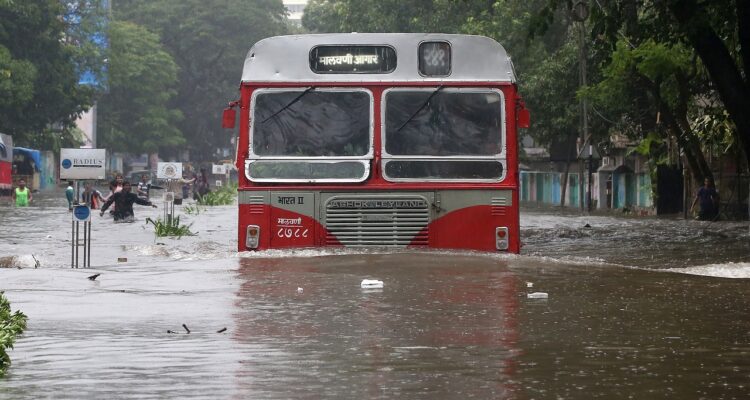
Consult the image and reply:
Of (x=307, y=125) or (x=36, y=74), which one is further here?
(x=36, y=74)

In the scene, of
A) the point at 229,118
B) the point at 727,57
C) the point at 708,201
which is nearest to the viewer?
the point at 229,118

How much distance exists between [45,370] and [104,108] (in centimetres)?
8862

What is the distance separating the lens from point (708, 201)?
3741 cm

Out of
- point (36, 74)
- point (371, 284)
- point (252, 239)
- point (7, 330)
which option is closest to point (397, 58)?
point (252, 239)

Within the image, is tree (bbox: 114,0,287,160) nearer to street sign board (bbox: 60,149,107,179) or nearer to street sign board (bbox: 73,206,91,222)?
street sign board (bbox: 60,149,107,179)

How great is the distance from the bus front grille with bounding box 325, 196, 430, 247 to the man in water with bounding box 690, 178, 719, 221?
23719 millimetres

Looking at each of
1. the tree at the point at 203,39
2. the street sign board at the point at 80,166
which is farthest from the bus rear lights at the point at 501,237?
the tree at the point at 203,39

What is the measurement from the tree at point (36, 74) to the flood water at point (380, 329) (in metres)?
48.0

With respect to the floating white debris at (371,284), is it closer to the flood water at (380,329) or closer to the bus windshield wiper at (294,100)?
the flood water at (380,329)

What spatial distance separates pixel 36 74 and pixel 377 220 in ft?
166

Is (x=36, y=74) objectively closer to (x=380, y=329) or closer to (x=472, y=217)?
(x=472, y=217)

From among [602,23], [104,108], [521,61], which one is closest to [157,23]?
[104,108]

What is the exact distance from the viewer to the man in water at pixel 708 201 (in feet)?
123

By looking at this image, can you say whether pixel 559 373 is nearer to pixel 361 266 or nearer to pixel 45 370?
pixel 45 370
